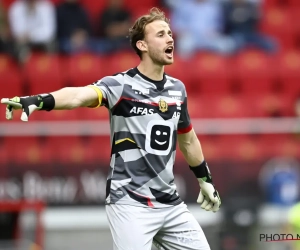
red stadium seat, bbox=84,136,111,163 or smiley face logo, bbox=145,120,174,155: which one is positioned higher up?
smiley face logo, bbox=145,120,174,155

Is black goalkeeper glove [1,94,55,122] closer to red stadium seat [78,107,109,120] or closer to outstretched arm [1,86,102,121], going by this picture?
outstretched arm [1,86,102,121]

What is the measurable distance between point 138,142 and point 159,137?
6.4 inches

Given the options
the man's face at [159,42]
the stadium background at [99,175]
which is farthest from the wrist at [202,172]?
the stadium background at [99,175]

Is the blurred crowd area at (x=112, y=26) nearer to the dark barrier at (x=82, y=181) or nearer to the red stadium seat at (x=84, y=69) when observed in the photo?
the red stadium seat at (x=84, y=69)

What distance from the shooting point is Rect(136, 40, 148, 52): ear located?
20.5 feet

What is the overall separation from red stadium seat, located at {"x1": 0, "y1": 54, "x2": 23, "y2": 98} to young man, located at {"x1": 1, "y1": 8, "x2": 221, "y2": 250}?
6443 mm

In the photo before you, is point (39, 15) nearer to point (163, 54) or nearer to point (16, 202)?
point (16, 202)

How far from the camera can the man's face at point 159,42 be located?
6.16 m

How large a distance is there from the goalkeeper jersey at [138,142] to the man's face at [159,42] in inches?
8.5

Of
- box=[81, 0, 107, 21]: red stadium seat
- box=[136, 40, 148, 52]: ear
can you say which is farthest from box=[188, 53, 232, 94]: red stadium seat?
box=[136, 40, 148, 52]: ear

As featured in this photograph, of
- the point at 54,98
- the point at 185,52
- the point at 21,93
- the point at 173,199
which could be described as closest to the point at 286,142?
the point at 185,52

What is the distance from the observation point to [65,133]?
36.2ft

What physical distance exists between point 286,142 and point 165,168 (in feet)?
17.7

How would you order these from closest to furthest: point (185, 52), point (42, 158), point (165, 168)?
point (165, 168) < point (42, 158) < point (185, 52)
